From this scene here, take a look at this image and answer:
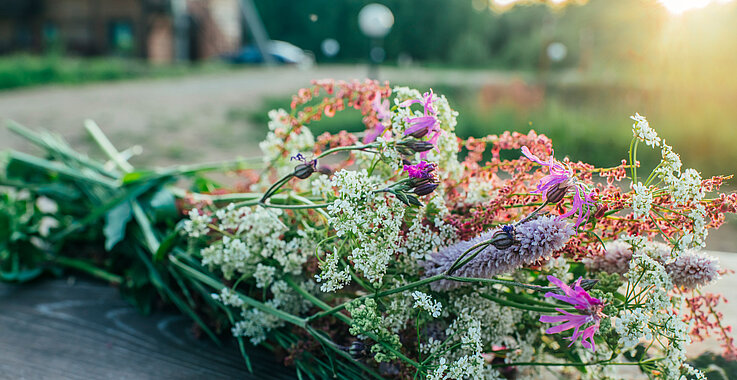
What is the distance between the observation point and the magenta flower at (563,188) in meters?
0.74

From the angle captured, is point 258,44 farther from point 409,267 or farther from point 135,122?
point 409,267

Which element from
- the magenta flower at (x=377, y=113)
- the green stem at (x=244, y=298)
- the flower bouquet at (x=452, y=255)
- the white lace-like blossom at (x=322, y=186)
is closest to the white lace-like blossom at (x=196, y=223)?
the flower bouquet at (x=452, y=255)

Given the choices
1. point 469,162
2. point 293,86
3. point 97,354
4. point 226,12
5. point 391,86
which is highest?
point 226,12

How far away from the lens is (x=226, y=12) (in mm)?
18703

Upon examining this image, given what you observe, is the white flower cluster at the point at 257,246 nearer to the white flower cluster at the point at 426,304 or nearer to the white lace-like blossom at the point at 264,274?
the white lace-like blossom at the point at 264,274

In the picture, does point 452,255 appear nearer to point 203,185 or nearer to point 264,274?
point 264,274

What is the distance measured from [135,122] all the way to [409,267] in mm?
6974

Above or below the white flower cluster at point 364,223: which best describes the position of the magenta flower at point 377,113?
above

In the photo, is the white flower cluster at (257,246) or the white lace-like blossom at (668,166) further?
the white flower cluster at (257,246)

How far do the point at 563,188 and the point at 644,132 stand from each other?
164mm

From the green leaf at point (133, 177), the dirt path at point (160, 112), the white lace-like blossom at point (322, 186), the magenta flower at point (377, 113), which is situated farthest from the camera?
the dirt path at point (160, 112)

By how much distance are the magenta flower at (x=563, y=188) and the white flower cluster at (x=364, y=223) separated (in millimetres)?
211

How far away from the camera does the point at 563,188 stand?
2.41 ft

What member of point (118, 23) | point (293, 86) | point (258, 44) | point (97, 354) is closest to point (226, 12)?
point (258, 44)
